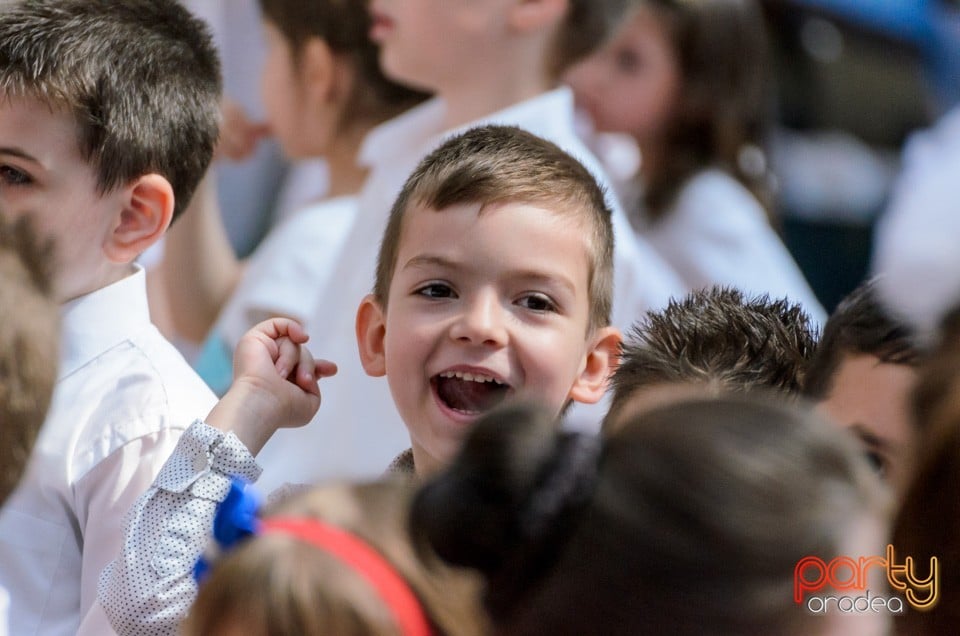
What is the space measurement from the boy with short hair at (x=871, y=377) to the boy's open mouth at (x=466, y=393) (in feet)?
1.50

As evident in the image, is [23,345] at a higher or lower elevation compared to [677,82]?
lower

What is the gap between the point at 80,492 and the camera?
208 cm

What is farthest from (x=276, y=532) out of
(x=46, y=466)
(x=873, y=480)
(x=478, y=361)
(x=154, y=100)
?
(x=154, y=100)

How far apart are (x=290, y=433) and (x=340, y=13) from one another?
47.4 inches

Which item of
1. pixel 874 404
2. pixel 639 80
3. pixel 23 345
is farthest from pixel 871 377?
pixel 639 80


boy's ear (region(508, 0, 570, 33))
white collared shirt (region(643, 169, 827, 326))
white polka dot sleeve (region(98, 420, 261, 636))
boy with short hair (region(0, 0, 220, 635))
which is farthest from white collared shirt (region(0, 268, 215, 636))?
white collared shirt (region(643, 169, 827, 326))

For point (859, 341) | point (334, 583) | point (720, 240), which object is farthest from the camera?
point (720, 240)

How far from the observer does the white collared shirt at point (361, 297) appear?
8.68ft

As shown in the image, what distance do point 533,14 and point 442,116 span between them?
0.99 ft

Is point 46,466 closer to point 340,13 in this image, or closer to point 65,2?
point 65,2

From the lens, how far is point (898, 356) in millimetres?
1918

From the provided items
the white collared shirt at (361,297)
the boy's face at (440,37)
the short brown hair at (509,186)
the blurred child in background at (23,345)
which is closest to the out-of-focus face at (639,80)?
the white collared shirt at (361,297)

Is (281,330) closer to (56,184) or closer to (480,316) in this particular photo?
(480,316)

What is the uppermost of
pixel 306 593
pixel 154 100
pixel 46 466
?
pixel 154 100
